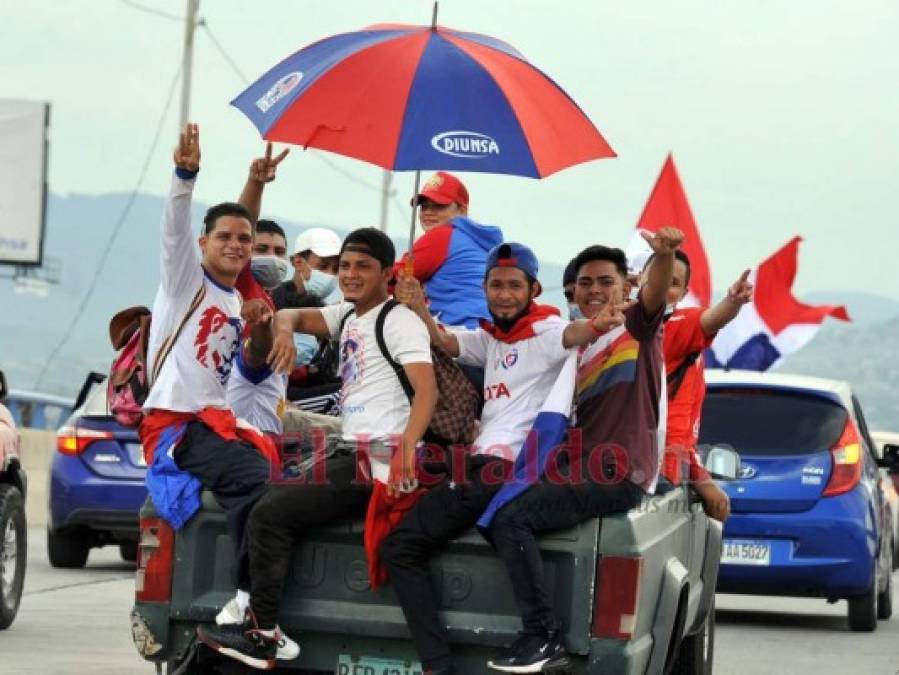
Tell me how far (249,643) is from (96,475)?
9.27 m

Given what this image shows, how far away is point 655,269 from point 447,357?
0.91 m

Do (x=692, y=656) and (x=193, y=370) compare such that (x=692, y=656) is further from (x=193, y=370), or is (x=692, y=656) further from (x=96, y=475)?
(x=96, y=475)

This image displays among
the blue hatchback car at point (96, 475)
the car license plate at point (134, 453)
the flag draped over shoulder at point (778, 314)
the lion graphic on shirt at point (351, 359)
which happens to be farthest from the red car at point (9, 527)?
the flag draped over shoulder at point (778, 314)

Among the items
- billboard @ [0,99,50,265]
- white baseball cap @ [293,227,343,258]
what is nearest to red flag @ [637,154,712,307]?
white baseball cap @ [293,227,343,258]

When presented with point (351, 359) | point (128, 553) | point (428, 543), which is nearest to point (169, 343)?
point (351, 359)

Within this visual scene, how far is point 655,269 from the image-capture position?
8211 millimetres

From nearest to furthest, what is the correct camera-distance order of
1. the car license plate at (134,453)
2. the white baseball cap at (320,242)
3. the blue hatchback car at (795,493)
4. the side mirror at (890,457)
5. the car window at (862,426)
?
the white baseball cap at (320,242), the blue hatchback car at (795,493), the side mirror at (890,457), the car window at (862,426), the car license plate at (134,453)

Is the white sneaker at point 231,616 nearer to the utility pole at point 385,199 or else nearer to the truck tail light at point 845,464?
the truck tail light at point 845,464

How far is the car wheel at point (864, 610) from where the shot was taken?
15000 mm

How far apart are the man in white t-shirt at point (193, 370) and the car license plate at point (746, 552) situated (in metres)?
6.65

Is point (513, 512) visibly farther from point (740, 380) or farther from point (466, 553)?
point (740, 380)

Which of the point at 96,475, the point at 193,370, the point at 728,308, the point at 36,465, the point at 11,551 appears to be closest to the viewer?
the point at 193,370

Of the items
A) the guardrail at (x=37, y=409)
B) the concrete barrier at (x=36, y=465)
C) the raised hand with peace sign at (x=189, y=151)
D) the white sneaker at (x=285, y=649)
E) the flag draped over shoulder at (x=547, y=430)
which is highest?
the raised hand with peace sign at (x=189, y=151)

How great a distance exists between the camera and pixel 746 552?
14.7 meters
